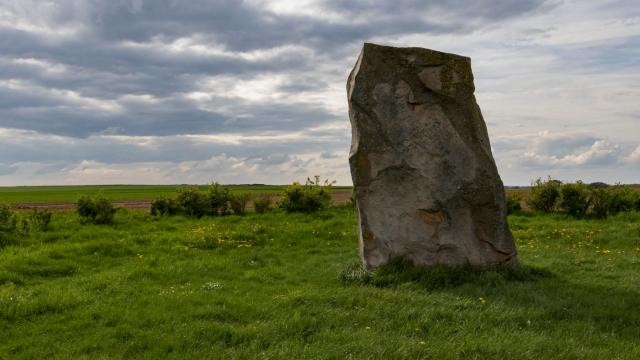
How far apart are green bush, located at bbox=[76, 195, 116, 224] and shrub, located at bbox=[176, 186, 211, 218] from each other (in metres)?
3.49

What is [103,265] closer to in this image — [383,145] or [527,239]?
[383,145]

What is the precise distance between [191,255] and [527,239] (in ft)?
35.1

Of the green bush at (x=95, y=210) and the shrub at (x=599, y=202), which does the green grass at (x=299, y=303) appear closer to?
the green bush at (x=95, y=210)

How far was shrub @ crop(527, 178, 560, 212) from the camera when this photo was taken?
25328 millimetres

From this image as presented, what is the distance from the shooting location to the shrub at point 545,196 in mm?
25328

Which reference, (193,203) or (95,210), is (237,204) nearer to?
(193,203)

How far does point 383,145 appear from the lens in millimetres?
12398

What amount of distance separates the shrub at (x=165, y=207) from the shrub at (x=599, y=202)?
17.6 meters

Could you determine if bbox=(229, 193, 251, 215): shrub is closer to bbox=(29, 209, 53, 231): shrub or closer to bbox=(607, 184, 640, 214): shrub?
bbox=(29, 209, 53, 231): shrub

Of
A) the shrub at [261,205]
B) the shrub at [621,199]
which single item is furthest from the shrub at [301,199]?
the shrub at [621,199]

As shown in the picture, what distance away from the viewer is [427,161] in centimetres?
1216

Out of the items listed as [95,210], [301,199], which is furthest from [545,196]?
[95,210]

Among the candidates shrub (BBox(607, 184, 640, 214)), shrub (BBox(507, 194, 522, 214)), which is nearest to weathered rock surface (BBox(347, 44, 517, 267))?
shrub (BBox(507, 194, 522, 214))

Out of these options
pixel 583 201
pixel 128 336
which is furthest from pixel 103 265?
pixel 583 201
